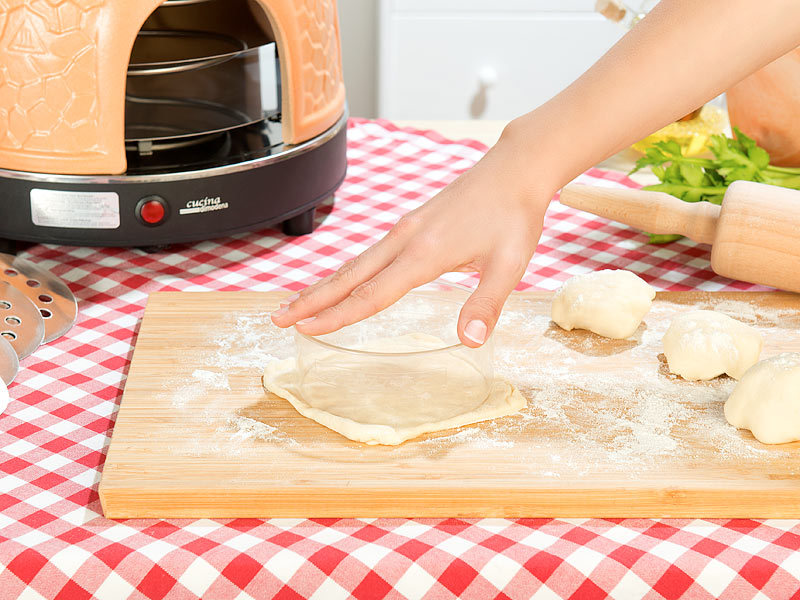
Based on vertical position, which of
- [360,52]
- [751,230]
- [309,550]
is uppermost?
[751,230]

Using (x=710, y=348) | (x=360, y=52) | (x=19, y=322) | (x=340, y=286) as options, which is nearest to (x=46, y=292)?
(x=19, y=322)

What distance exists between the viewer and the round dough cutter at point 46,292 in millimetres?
1027

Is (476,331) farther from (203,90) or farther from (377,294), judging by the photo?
(203,90)

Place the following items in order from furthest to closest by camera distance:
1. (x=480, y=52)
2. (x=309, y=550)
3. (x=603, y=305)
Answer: (x=480, y=52) < (x=603, y=305) < (x=309, y=550)

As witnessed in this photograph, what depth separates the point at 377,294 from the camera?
2.70 feet

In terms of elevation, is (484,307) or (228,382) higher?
(484,307)

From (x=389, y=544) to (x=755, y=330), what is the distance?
46cm

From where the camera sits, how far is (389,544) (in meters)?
0.72

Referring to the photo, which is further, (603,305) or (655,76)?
(603,305)

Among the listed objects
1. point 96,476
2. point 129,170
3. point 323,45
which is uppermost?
point 323,45

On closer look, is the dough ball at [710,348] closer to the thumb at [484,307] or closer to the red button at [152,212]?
the thumb at [484,307]

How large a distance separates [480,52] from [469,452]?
2.22 metres

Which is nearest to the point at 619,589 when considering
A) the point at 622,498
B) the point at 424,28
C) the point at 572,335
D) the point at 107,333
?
the point at 622,498

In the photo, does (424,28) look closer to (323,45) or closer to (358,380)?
(323,45)
